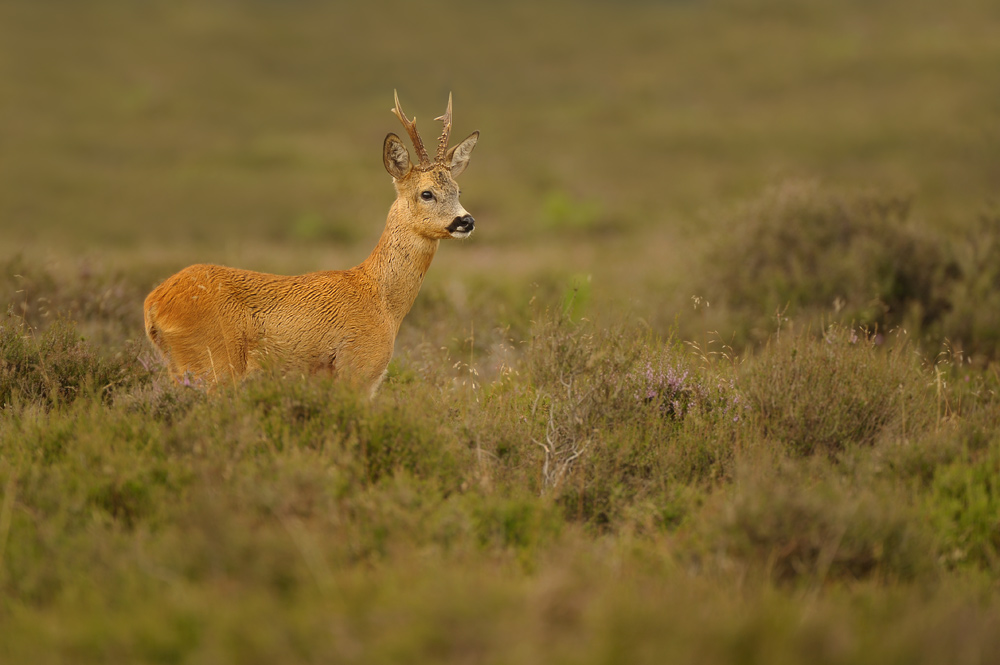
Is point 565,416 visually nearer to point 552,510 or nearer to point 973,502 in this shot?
point 552,510

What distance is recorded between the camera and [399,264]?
23.1 feet

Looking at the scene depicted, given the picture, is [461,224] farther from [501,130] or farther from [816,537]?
[501,130]

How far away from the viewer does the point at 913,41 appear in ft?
177

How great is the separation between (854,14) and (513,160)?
112 feet

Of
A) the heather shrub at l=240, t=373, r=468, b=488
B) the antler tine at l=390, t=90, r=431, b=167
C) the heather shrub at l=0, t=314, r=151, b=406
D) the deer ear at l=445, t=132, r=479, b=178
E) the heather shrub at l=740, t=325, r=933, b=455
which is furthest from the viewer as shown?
the deer ear at l=445, t=132, r=479, b=178

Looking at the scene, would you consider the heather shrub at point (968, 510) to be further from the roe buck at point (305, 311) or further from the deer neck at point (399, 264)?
the deer neck at point (399, 264)

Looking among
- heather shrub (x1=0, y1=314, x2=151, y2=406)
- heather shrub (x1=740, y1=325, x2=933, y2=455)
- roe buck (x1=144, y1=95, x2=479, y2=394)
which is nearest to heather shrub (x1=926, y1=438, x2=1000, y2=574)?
heather shrub (x1=740, y1=325, x2=933, y2=455)

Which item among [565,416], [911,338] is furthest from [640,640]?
[911,338]

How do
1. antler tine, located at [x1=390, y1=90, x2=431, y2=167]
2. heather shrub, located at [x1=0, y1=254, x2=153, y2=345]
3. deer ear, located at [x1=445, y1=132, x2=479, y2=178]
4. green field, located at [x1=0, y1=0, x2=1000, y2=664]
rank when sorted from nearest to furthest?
green field, located at [x1=0, y1=0, x2=1000, y2=664]
antler tine, located at [x1=390, y1=90, x2=431, y2=167]
deer ear, located at [x1=445, y1=132, x2=479, y2=178]
heather shrub, located at [x1=0, y1=254, x2=153, y2=345]

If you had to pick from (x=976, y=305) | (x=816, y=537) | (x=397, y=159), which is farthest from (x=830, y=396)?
(x=976, y=305)

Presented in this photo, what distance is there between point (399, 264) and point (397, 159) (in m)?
0.90

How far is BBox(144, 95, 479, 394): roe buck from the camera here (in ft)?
19.9

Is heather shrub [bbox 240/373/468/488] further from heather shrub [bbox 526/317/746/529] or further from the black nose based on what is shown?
the black nose

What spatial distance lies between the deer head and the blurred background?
4.49 feet
